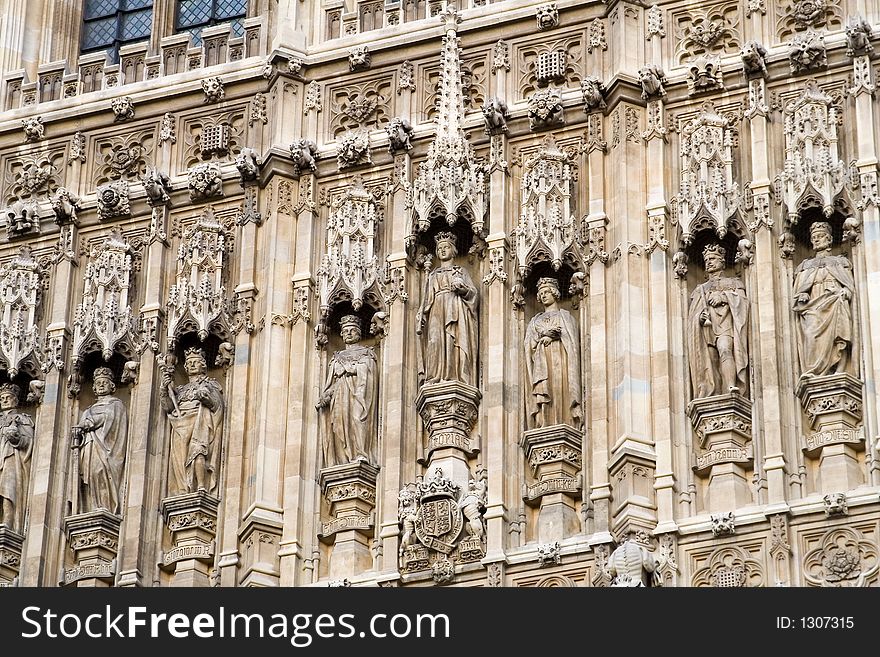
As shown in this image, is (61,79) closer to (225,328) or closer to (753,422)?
(225,328)

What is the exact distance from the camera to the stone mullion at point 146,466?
103 ft

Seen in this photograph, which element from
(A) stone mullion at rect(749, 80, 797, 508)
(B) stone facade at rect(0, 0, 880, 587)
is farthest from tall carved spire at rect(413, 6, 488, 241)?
(A) stone mullion at rect(749, 80, 797, 508)

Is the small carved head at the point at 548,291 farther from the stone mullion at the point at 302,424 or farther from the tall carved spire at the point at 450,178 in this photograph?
the stone mullion at the point at 302,424

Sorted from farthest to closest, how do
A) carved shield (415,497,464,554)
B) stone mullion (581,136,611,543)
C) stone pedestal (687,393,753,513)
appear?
1. carved shield (415,497,464,554)
2. stone mullion (581,136,611,543)
3. stone pedestal (687,393,753,513)

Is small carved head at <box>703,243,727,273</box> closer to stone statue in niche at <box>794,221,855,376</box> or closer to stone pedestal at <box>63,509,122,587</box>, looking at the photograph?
stone statue in niche at <box>794,221,855,376</box>

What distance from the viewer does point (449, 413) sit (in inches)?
1225

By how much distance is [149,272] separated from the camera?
1312 inches

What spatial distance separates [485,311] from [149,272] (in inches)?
149

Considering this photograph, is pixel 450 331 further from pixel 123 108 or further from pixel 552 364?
pixel 123 108

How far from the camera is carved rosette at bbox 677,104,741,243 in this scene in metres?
31.3

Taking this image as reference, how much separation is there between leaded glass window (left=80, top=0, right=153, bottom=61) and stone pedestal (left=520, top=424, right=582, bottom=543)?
7.93 m

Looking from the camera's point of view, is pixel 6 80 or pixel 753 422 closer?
pixel 753 422

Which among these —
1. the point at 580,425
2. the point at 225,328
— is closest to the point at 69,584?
the point at 225,328
